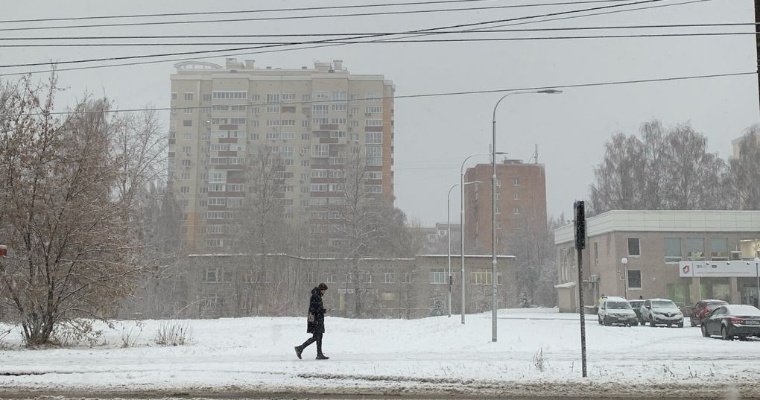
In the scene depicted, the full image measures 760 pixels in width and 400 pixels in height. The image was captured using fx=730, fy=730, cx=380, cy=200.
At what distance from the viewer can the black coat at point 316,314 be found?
17.1 meters

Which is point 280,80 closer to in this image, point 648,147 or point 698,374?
point 648,147

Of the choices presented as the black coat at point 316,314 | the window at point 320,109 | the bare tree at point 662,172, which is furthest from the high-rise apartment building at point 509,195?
the black coat at point 316,314

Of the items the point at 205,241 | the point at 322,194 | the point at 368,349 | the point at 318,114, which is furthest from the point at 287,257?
the point at 368,349

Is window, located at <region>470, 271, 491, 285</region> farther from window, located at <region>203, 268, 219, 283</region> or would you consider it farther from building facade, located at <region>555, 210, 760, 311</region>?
window, located at <region>203, 268, 219, 283</region>

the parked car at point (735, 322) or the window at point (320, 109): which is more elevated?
the window at point (320, 109)

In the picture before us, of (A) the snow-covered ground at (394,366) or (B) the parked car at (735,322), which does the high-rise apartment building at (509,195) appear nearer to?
(B) the parked car at (735,322)

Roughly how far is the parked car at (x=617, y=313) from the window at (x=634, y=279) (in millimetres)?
21447

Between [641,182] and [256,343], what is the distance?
56428 millimetres

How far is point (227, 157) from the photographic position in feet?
325

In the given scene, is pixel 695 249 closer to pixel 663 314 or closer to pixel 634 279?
pixel 634 279

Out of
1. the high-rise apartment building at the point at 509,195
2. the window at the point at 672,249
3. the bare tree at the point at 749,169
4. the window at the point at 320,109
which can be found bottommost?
the window at the point at 672,249

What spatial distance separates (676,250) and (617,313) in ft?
84.8

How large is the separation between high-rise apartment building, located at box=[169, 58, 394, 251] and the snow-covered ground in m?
70.8

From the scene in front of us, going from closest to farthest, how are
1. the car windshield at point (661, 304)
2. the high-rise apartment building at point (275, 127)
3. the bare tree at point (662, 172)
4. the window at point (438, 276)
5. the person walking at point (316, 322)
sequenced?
the person walking at point (316, 322) < the car windshield at point (661, 304) < the bare tree at point (662, 172) < the window at point (438, 276) < the high-rise apartment building at point (275, 127)
